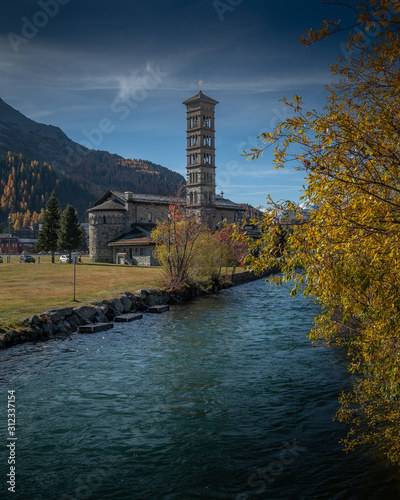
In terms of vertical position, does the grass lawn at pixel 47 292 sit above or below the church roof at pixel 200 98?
below

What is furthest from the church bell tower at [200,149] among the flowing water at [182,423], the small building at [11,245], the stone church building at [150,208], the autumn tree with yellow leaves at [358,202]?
the small building at [11,245]

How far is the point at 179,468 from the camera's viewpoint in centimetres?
921

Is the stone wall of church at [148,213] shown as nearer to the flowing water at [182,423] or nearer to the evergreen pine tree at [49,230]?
the evergreen pine tree at [49,230]

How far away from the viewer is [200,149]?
95.5 m

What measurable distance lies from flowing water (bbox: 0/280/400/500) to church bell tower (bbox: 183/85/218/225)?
2998 inches

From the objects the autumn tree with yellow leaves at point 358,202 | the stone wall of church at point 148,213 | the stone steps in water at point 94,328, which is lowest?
the stone steps in water at point 94,328

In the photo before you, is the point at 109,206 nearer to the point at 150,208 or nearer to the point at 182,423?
the point at 150,208

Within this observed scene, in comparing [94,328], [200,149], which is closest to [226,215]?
[200,149]

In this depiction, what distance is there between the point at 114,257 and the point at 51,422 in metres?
Result: 61.9

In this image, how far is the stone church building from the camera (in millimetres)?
69438

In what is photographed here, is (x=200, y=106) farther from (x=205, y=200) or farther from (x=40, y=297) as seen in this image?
(x=40, y=297)

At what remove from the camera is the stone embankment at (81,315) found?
20.4 m

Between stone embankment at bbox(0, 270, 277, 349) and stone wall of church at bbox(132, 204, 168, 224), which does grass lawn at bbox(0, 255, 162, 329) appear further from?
stone wall of church at bbox(132, 204, 168, 224)

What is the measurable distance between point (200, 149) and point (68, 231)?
123ft
